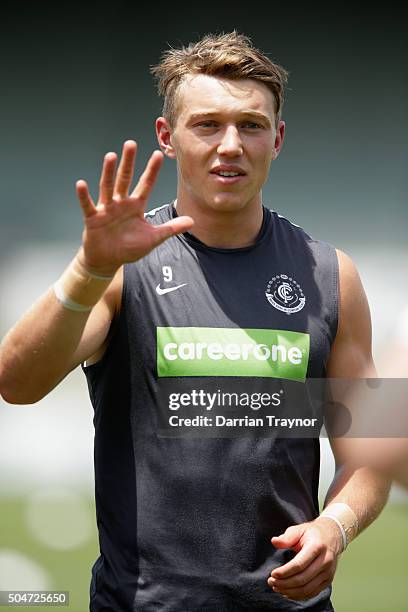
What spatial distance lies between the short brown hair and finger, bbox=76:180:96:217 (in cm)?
72

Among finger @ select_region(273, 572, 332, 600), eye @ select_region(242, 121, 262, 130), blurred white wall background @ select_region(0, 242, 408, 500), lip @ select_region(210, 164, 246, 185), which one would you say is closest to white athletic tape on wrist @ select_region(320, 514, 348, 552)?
finger @ select_region(273, 572, 332, 600)

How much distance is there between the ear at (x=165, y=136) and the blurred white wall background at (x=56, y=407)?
3.29m

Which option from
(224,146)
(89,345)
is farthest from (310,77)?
(89,345)

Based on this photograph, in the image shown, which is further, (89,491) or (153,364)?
(89,491)

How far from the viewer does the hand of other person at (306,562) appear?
2.17 meters

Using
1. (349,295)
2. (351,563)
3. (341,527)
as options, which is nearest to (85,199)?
(349,295)

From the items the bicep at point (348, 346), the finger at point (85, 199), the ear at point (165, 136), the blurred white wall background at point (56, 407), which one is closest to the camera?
the finger at point (85, 199)

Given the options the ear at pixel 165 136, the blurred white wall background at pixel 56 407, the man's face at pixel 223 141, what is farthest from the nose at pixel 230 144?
the blurred white wall background at pixel 56 407

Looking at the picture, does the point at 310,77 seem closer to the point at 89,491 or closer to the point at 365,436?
the point at 89,491

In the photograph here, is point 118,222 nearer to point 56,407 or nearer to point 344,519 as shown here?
point 344,519

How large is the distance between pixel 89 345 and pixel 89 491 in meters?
3.63

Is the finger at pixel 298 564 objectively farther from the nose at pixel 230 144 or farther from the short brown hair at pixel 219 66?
the short brown hair at pixel 219 66

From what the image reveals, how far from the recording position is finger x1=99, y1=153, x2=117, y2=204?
6.38ft

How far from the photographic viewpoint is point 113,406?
2.42 meters
